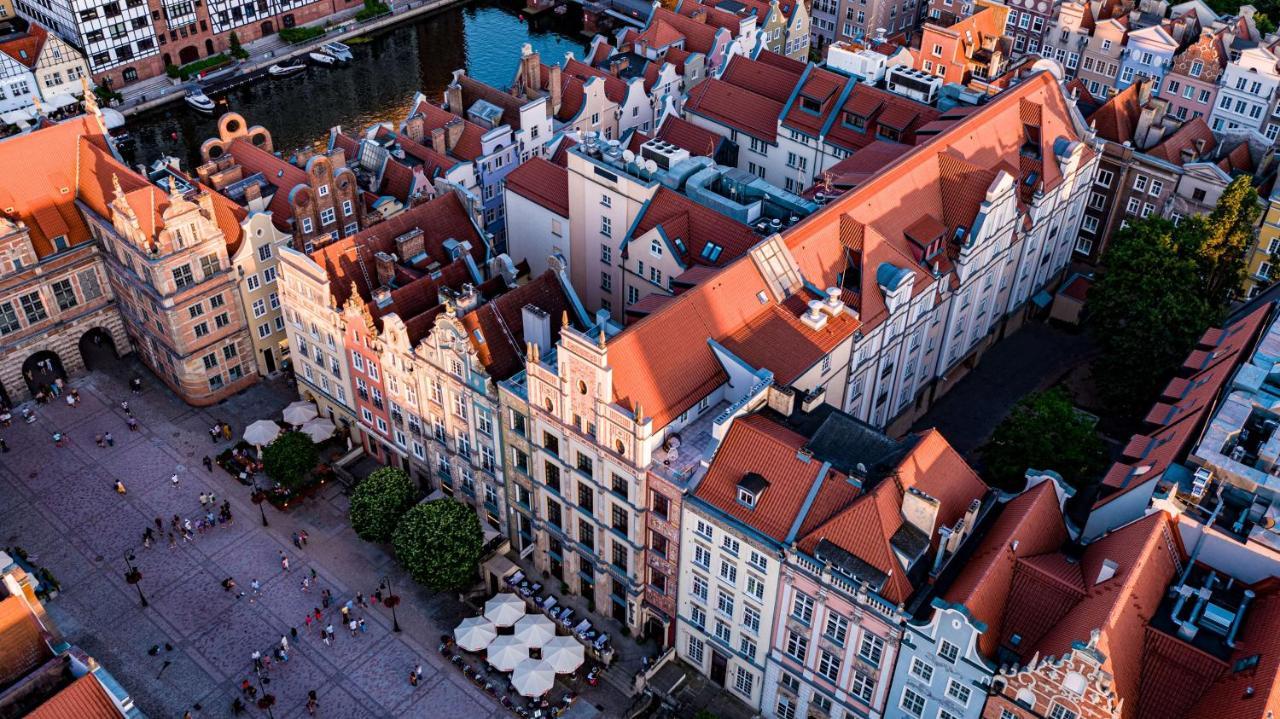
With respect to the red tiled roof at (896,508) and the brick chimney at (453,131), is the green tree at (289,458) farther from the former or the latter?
the red tiled roof at (896,508)

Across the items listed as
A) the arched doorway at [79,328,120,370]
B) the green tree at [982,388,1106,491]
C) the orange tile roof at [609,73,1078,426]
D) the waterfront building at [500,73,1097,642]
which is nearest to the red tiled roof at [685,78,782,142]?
the waterfront building at [500,73,1097,642]

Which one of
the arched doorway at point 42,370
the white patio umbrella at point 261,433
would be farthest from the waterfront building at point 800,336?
the arched doorway at point 42,370

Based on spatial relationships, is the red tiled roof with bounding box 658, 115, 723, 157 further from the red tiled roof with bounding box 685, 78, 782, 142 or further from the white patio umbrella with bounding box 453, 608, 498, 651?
the white patio umbrella with bounding box 453, 608, 498, 651

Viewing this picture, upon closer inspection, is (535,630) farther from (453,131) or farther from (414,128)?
(414,128)

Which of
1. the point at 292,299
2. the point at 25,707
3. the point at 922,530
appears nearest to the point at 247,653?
the point at 25,707

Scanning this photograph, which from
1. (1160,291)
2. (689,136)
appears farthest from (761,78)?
(1160,291)

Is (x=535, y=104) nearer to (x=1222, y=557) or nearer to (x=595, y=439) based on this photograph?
(x=595, y=439)
